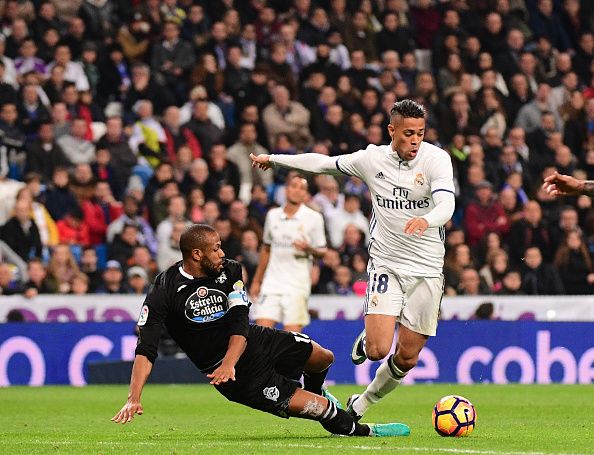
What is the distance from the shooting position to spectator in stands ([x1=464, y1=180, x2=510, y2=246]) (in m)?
20.5

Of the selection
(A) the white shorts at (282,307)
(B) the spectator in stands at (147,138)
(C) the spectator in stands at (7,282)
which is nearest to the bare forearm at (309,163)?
(A) the white shorts at (282,307)

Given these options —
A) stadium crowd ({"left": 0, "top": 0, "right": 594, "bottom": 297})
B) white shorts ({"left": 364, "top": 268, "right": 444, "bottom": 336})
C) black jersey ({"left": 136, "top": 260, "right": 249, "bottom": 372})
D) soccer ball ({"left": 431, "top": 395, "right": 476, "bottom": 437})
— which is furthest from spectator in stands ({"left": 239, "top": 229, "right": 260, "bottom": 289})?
black jersey ({"left": 136, "top": 260, "right": 249, "bottom": 372})

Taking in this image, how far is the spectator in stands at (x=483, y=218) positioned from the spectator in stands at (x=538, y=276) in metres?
0.70

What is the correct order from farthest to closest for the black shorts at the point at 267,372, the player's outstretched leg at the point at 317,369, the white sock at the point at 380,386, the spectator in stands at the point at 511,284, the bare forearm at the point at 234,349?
the spectator in stands at the point at 511,284
the white sock at the point at 380,386
the player's outstretched leg at the point at 317,369
the black shorts at the point at 267,372
the bare forearm at the point at 234,349

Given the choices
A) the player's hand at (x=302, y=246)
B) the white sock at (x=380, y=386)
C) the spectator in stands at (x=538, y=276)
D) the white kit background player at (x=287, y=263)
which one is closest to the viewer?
the white sock at (x=380, y=386)

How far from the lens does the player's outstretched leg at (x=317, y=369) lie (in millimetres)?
9719

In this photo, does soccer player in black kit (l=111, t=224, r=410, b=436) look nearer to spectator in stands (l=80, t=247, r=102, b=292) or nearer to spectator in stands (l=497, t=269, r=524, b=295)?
spectator in stands (l=80, t=247, r=102, b=292)

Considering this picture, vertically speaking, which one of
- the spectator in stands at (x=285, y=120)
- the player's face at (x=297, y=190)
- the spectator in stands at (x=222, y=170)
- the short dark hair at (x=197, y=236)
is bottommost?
the short dark hair at (x=197, y=236)

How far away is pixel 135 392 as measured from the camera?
8.67 metres

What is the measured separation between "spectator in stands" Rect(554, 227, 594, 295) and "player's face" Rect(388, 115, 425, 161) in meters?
10.2

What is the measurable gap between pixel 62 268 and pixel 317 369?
8.63 metres

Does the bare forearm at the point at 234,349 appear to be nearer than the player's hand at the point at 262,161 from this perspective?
Yes

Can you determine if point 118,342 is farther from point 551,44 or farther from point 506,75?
point 551,44

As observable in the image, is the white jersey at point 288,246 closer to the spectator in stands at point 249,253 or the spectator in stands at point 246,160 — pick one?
the spectator in stands at point 249,253
